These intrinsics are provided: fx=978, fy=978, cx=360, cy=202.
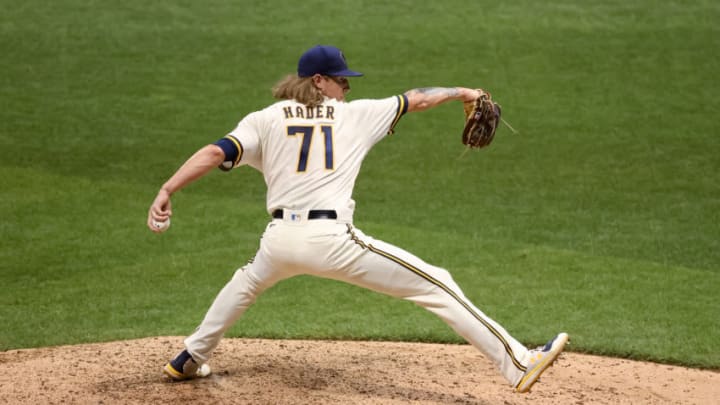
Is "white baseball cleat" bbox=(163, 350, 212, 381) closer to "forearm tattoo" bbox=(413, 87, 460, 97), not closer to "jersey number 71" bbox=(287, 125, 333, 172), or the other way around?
"jersey number 71" bbox=(287, 125, 333, 172)

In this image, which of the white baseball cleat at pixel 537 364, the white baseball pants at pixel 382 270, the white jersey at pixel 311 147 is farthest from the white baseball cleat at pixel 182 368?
the white baseball cleat at pixel 537 364

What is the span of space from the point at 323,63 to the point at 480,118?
0.89 metres

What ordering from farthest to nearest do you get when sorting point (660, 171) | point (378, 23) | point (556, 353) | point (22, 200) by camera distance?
1. point (378, 23)
2. point (660, 171)
3. point (22, 200)
4. point (556, 353)

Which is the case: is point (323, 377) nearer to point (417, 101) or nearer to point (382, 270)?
point (382, 270)

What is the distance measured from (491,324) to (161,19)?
40.3ft

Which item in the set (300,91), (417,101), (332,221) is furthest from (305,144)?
(417,101)

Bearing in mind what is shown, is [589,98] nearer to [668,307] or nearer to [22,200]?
[668,307]

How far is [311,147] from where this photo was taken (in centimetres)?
477

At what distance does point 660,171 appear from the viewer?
10.5 metres

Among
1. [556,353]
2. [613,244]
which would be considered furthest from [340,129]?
[613,244]

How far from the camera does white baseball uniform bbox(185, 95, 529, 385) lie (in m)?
4.68

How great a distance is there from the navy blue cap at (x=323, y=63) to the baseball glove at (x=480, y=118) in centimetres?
68

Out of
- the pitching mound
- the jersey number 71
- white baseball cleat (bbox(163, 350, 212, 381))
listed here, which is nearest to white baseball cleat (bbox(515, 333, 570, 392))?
the pitching mound

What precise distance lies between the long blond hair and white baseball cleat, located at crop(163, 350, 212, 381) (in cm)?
148
